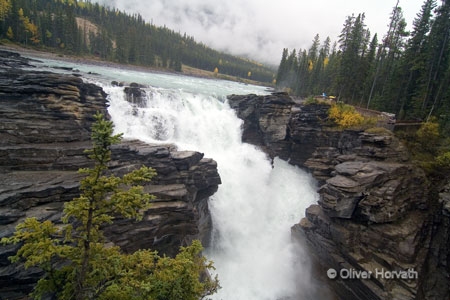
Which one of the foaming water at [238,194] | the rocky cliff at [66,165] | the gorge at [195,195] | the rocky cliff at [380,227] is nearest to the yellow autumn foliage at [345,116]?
the gorge at [195,195]

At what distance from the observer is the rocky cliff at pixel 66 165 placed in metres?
13.8

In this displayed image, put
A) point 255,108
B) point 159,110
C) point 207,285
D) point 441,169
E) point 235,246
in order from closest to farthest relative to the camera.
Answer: point 207,285, point 441,169, point 235,246, point 159,110, point 255,108

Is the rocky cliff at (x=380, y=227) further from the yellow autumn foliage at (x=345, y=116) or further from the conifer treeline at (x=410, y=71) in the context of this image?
the conifer treeline at (x=410, y=71)

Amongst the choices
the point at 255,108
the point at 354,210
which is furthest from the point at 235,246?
the point at 255,108

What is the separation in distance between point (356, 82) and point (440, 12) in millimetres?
13885

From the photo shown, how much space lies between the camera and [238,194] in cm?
2880

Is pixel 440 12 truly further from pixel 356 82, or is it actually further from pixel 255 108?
pixel 255 108

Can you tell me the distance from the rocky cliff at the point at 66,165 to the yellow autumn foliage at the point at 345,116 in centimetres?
1980

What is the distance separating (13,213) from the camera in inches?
478

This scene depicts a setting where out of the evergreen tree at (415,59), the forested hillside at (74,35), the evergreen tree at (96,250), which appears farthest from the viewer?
the forested hillside at (74,35)

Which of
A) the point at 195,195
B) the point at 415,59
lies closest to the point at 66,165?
the point at 195,195

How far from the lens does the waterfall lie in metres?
23.2
